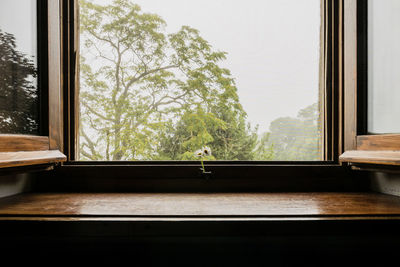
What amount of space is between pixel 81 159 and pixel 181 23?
0.83m

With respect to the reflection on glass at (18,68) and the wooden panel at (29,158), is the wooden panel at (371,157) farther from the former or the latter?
the reflection on glass at (18,68)

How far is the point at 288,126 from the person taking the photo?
1.21m

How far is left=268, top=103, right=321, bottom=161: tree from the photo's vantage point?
3.95ft

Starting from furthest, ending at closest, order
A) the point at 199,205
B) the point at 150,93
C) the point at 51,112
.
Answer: the point at 150,93 < the point at 51,112 < the point at 199,205

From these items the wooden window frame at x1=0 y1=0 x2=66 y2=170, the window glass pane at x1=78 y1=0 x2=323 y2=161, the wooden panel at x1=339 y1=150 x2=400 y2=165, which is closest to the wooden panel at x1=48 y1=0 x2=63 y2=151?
the wooden window frame at x1=0 y1=0 x2=66 y2=170

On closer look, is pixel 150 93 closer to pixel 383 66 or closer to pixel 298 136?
pixel 298 136

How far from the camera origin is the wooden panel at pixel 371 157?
82 cm

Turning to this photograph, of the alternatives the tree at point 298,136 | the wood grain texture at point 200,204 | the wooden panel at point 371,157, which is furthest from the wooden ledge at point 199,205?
the tree at point 298,136

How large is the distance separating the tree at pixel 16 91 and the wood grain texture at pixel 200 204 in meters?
0.28

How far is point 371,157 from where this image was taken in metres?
0.90

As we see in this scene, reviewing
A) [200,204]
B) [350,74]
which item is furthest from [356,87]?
[200,204]

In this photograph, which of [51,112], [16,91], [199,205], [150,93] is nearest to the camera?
[199,205]

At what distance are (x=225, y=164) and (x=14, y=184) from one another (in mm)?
893

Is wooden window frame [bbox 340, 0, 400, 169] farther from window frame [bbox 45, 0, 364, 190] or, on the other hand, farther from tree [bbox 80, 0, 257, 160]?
tree [bbox 80, 0, 257, 160]
